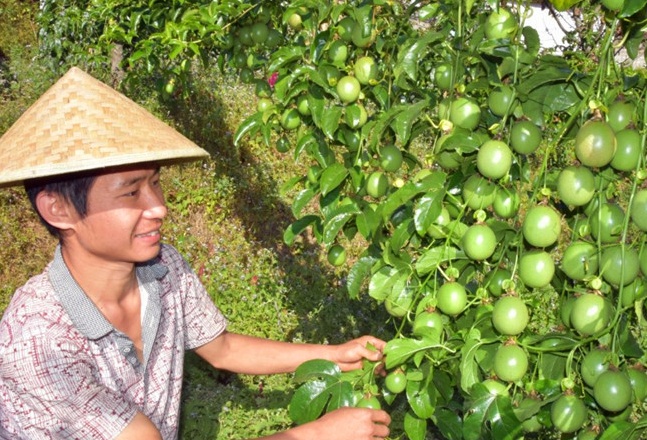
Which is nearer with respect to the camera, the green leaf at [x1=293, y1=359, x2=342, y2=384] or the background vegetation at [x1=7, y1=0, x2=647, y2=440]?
the background vegetation at [x1=7, y1=0, x2=647, y2=440]

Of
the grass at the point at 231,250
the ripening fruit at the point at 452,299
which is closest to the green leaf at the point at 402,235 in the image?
the ripening fruit at the point at 452,299

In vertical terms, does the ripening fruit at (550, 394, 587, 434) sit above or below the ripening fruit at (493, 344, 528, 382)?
below

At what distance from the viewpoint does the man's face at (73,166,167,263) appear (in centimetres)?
163

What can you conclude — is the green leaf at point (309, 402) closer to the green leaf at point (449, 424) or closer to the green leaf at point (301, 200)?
the green leaf at point (449, 424)

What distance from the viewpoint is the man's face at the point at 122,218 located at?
1.63 meters

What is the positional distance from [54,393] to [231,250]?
8.82 ft

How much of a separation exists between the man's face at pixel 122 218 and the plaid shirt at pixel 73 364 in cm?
12

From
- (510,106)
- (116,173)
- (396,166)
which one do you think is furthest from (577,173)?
(116,173)

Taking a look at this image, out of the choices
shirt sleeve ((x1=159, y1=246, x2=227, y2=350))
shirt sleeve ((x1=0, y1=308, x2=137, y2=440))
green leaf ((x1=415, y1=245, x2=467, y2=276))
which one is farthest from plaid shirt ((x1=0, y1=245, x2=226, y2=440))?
green leaf ((x1=415, y1=245, x2=467, y2=276))

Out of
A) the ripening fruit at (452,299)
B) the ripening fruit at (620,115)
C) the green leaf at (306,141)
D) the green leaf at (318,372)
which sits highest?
the ripening fruit at (620,115)

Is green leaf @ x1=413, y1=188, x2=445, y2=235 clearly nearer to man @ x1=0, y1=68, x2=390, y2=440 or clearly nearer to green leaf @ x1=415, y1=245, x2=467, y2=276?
green leaf @ x1=415, y1=245, x2=467, y2=276

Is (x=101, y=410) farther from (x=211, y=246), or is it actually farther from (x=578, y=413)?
(x=211, y=246)

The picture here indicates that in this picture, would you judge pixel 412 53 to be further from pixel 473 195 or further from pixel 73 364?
pixel 73 364

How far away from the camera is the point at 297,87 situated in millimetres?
1703
